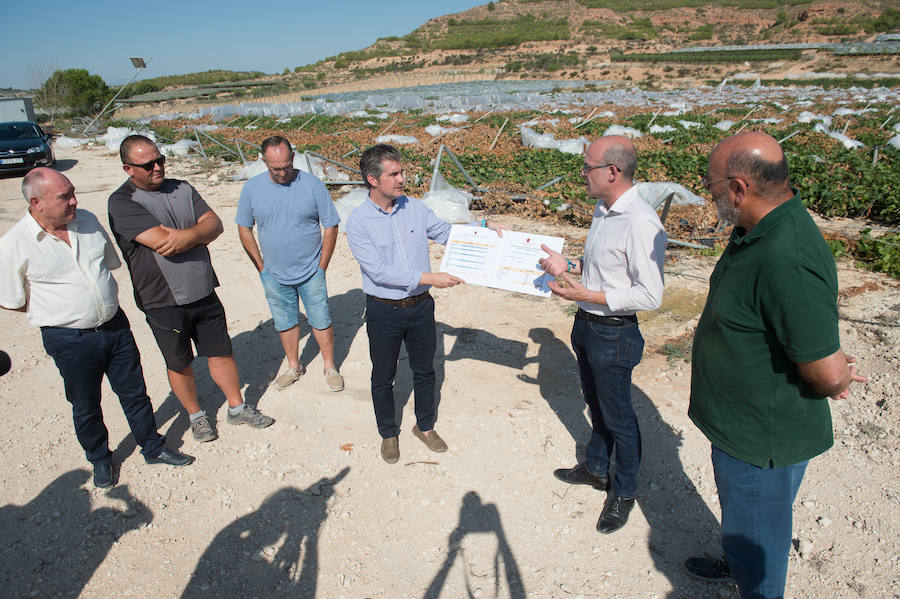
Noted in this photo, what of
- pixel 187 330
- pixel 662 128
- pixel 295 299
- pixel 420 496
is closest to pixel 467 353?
pixel 295 299

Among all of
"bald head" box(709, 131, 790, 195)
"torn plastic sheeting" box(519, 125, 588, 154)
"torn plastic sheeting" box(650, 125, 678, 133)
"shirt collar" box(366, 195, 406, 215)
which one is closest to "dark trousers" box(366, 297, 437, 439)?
"shirt collar" box(366, 195, 406, 215)

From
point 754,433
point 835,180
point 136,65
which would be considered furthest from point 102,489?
point 136,65

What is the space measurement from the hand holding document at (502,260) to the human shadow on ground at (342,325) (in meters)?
2.19

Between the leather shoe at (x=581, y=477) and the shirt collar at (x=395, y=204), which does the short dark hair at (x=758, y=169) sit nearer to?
the shirt collar at (x=395, y=204)

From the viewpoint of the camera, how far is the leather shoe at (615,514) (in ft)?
9.57

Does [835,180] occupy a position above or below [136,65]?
below

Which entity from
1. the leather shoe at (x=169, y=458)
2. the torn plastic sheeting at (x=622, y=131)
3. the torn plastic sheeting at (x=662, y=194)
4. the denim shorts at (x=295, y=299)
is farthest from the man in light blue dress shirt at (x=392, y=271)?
the torn plastic sheeting at (x=622, y=131)

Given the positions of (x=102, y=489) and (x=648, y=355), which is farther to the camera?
(x=648, y=355)

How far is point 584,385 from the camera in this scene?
9.79 ft

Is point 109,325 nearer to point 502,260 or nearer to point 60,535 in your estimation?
point 60,535

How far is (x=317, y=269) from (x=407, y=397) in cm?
138

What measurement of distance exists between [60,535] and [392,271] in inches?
105

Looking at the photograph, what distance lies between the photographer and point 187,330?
3.50m

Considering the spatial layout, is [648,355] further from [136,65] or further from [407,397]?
[136,65]
